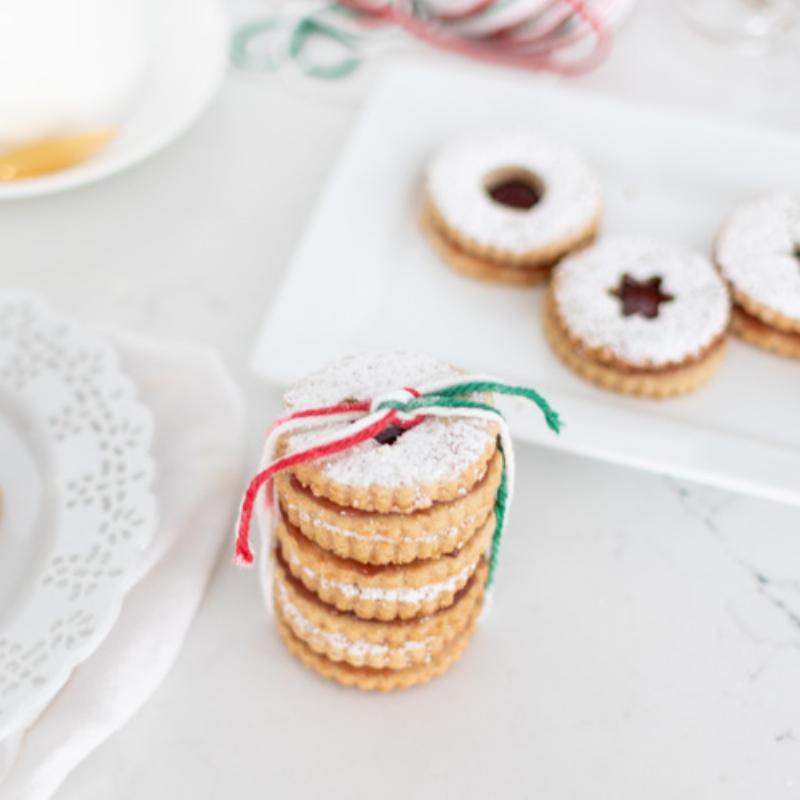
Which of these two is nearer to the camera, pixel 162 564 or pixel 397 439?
pixel 397 439

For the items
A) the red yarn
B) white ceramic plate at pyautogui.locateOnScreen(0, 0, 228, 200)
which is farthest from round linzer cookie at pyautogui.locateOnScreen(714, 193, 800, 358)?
white ceramic plate at pyautogui.locateOnScreen(0, 0, 228, 200)

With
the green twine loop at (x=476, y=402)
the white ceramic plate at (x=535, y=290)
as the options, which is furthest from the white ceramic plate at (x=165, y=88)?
the green twine loop at (x=476, y=402)

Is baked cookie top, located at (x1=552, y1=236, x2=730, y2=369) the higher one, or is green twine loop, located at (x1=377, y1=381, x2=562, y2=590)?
green twine loop, located at (x1=377, y1=381, x2=562, y2=590)

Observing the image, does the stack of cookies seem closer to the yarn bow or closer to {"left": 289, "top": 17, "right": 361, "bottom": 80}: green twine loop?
the yarn bow

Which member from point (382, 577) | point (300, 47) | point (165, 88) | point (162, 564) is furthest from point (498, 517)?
point (300, 47)

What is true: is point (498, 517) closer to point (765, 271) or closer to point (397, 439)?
point (397, 439)

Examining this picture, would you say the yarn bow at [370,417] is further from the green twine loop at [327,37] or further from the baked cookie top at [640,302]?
the green twine loop at [327,37]
